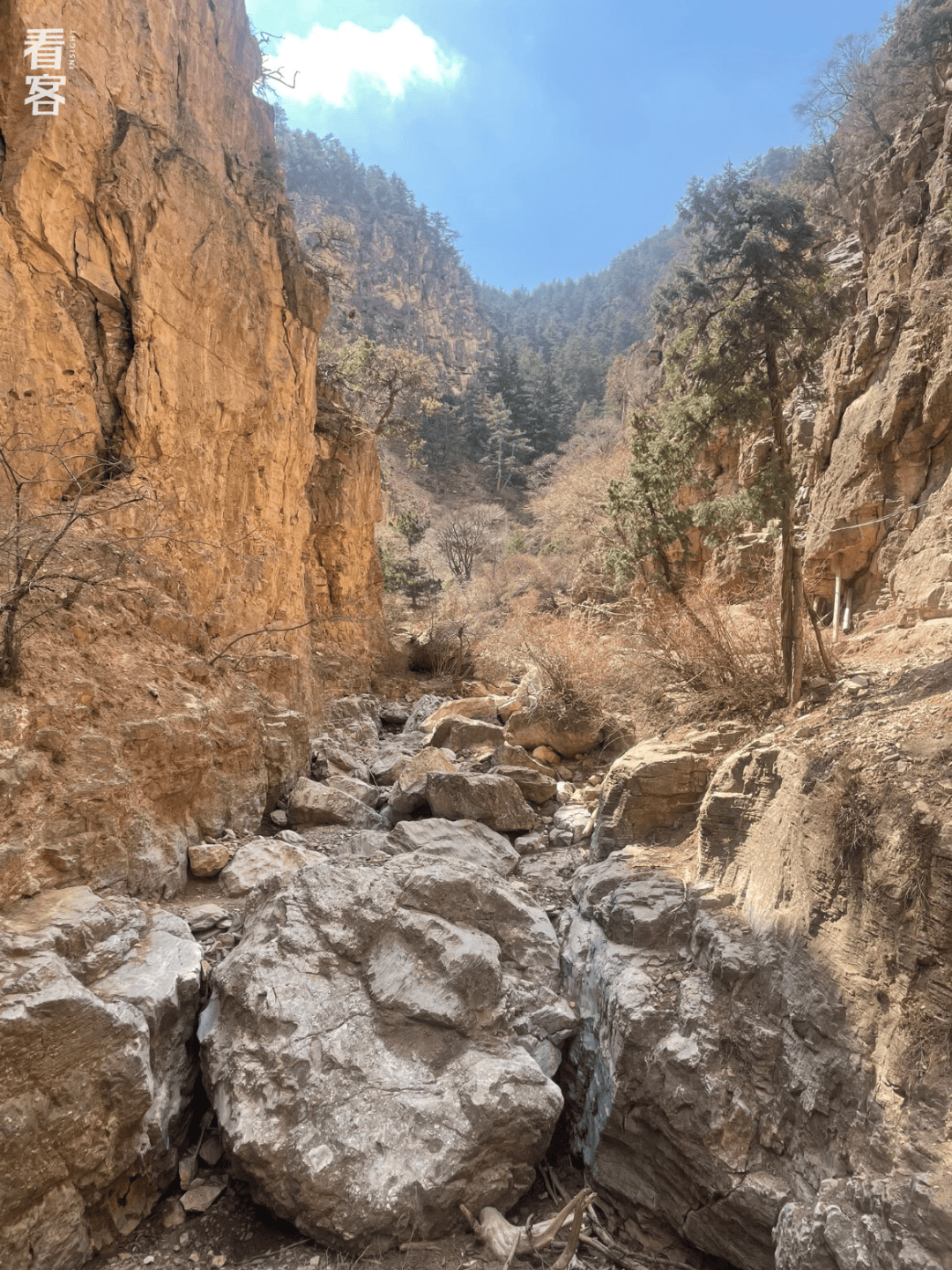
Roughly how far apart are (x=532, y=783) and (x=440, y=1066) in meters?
3.90

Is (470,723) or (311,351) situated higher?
(311,351)

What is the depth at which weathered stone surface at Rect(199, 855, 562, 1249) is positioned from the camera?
2809mm

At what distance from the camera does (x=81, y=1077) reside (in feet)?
8.95

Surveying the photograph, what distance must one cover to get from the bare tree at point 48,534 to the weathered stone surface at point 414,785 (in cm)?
338

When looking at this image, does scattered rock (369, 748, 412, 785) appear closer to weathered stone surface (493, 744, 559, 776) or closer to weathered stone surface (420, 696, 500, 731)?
weathered stone surface (493, 744, 559, 776)

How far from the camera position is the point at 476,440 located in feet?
123

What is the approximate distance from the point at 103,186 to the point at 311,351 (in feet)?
12.6

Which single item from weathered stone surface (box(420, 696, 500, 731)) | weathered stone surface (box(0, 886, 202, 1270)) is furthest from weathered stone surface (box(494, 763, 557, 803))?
weathered stone surface (box(0, 886, 202, 1270))

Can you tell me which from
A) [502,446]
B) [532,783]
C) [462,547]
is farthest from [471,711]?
[502,446]

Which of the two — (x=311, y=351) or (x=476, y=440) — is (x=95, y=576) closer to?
(x=311, y=351)

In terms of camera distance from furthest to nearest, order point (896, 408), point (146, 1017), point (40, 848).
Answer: point (896, 408)
point (40, 848)
point (146, 1017)

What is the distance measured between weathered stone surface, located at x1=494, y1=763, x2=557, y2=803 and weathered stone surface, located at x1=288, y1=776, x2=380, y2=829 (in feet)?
5.22

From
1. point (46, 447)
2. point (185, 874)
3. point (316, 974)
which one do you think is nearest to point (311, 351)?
point (46, 447)

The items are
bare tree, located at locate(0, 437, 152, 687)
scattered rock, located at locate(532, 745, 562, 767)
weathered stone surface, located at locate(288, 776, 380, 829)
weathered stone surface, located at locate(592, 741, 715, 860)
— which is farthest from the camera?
scattered rock, located at locate(532, 745, 562, 767)
